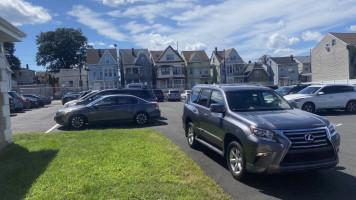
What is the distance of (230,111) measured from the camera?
580 cm

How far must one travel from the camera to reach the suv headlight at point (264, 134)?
4.64 m

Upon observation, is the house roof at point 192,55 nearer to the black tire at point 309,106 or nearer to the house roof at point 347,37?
the house roof at point 347,37

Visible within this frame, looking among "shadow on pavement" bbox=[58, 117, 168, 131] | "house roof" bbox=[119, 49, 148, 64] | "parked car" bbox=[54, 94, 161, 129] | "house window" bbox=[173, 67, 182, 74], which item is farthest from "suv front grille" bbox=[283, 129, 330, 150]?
"house roof" bbox=[119, 49, 148, 64]

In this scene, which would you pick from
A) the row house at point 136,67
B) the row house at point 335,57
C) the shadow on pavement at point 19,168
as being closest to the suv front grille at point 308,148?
the shadow on pavement at point 19,168

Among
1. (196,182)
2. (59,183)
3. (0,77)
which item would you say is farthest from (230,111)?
(0,77)

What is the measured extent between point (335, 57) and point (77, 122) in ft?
160

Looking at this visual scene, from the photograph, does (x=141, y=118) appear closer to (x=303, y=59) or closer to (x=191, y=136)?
(x=191, y=136)

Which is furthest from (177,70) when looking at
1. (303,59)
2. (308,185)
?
(308,185)

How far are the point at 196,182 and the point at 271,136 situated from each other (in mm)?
1590

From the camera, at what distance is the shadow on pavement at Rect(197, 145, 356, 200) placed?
453 centimetres

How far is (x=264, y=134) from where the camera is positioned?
4707 millimetres

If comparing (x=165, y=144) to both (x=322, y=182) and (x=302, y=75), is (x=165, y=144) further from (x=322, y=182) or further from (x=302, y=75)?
(x=302, y=75)

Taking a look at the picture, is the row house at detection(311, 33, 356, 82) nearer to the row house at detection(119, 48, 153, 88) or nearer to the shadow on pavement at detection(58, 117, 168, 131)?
the row house at detection(119, 48, 153, 88)

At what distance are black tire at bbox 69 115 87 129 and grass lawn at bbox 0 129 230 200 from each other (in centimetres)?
370
